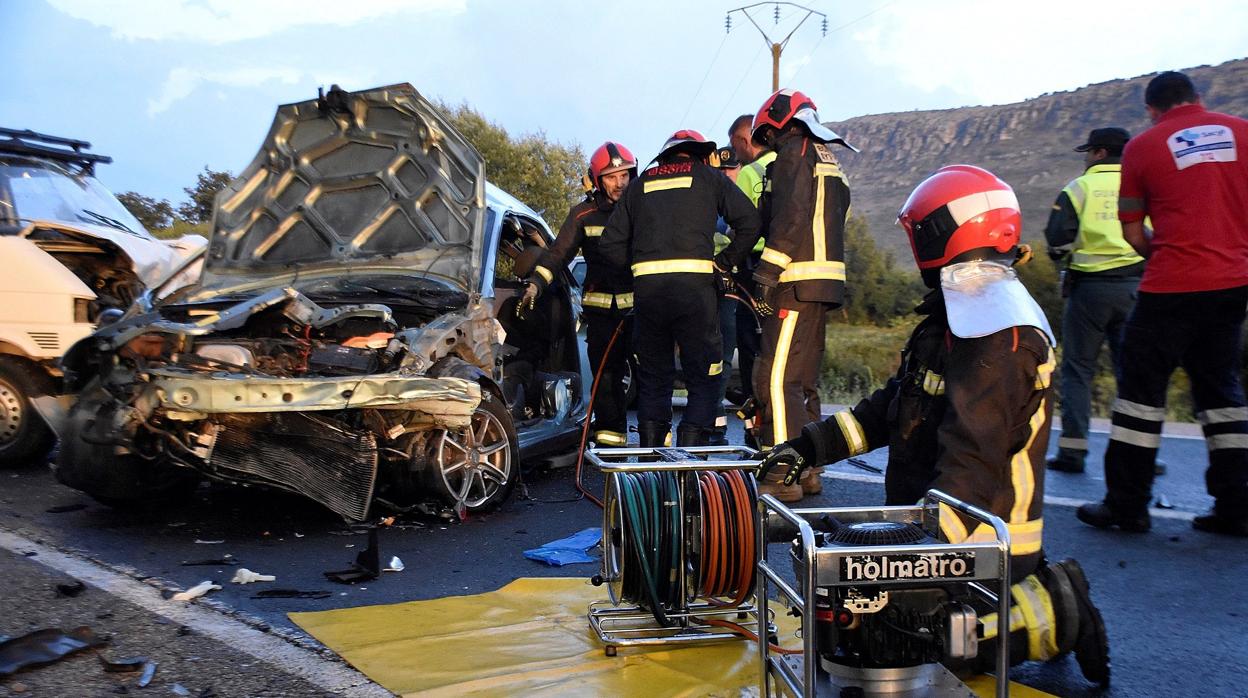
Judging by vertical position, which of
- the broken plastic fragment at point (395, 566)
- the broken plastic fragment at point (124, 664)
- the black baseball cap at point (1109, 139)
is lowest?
the broken plastic fragment at point (395, 566)

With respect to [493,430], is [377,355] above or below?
above

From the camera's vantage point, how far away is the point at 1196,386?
4812 millimetres

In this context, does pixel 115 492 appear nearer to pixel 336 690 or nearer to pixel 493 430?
pixel 493 430

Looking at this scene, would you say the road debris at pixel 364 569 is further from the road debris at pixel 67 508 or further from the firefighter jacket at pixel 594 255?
the firefighter jacket at pixel 594 255

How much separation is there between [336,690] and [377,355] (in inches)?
78.6

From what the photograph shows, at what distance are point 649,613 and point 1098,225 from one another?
4149 mm

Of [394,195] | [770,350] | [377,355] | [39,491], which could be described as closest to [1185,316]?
[770,350]

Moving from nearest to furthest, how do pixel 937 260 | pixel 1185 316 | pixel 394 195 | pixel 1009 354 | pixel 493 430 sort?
1. pixel 1009 354
2. pixel 937 260
3. pixel 1185 316
4. pixel 493 430
5. pixel 394 195

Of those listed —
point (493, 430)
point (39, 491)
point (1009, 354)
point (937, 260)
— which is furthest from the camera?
point (39, 491)

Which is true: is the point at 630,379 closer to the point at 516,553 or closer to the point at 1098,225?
the point at 516,553

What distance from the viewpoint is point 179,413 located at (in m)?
4.34

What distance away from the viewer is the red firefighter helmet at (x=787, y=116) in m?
5.60

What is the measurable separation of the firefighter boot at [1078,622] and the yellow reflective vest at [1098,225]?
11.8 feet

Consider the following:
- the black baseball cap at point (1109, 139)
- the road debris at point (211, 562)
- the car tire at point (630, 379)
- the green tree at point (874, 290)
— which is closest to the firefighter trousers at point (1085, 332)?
the black baseball cap at point (1109, 139)
